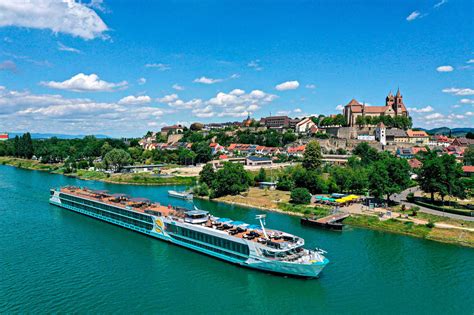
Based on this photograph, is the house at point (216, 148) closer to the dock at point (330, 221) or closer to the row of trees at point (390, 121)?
the row of trees at point (390, 121)

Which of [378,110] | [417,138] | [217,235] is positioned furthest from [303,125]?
[217,235]

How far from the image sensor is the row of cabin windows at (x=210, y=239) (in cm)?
3152

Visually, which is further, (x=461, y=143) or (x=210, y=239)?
(x=461, y=143)

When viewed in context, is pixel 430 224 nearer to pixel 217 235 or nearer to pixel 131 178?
pixel 217 235

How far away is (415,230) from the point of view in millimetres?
41750

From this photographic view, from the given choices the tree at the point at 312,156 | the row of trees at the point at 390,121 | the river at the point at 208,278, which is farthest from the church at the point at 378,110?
the river at the point at 208,278

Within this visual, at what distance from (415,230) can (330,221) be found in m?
9.52

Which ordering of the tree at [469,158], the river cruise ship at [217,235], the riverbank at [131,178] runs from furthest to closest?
1. the riverbank at [131,178]
2. the tree at [469,158]
3. the river cruise ship at [217,235]

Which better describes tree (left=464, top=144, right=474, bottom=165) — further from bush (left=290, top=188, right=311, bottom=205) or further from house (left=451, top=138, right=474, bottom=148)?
bush (left=290, top=188, right=311, bottom=205)

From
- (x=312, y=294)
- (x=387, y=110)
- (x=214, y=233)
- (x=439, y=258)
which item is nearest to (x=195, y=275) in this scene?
(x=214, y=233)

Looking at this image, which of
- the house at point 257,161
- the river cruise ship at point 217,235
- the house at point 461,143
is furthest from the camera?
the house at point 461,143

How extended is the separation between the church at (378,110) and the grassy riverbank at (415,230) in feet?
299

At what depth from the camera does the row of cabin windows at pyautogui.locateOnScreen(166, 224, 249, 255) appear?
31516mm

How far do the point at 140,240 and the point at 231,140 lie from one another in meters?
107
